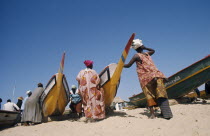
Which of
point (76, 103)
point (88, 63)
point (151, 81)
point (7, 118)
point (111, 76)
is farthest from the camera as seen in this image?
point (76, 103)

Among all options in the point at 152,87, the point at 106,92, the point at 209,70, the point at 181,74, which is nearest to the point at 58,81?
the point at 106,92

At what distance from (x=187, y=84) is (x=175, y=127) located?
431cm

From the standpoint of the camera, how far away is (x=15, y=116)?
5879 millimetres

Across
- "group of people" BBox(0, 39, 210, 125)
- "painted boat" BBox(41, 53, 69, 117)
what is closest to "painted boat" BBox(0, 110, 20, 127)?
"painted boat" BBox(41, 53, 69, 117)

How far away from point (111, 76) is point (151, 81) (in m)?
1.12

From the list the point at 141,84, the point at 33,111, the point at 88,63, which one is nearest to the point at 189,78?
the point at 141,84

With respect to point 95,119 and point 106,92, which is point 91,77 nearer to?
point 106,92

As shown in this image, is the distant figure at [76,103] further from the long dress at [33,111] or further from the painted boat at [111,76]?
the painted boat at [111,76]

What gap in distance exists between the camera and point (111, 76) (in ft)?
13.7

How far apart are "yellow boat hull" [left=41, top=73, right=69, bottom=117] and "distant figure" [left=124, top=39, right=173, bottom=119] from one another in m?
2.40

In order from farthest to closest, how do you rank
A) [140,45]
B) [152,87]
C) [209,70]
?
1. [209,70]
2. [140,45]
3. [152,87]

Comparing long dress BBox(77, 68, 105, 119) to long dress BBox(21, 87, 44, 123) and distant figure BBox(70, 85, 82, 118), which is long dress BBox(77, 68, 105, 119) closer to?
distant figure BBox(70, 85, 82, 118)

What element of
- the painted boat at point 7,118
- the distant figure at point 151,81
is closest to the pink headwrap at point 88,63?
the distant figure at point 151,81

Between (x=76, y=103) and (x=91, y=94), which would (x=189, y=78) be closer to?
(x=91, y=94)
